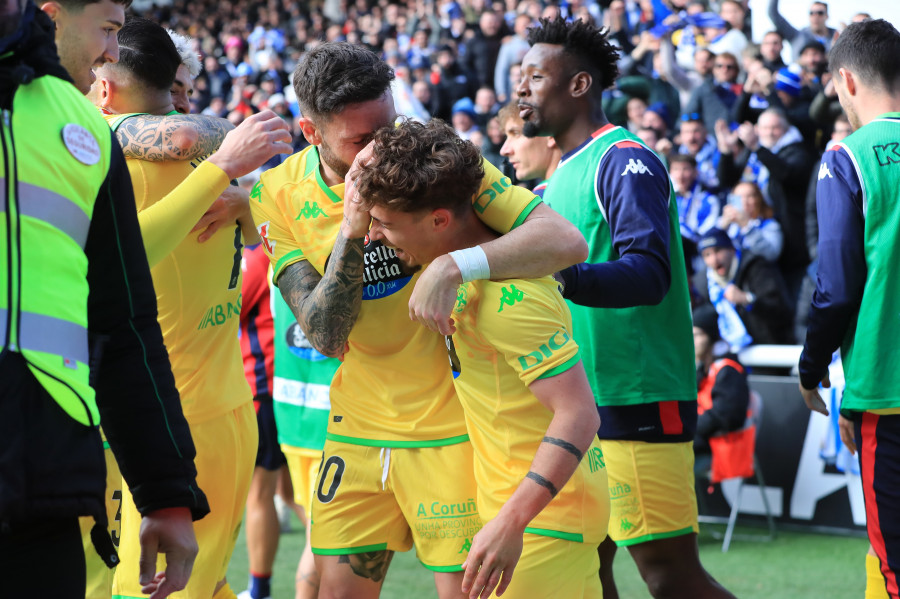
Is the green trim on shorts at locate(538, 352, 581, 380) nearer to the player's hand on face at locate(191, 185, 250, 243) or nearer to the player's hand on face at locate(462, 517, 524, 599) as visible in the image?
the player's hand on face at locate(462, 517, 524, 599)

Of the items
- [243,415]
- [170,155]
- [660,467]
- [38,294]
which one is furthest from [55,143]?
[660,467]

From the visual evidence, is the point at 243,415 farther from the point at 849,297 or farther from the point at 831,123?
the point at 831,123

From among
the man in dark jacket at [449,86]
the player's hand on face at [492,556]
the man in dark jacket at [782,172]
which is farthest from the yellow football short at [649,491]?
the man in dark jacket at [449,86]

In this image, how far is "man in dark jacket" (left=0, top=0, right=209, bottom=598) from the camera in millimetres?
1636

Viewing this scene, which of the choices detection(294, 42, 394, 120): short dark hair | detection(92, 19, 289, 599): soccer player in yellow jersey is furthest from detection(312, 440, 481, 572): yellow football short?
detection(294, 42, 394, 120): short dark hair

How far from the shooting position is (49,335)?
1.70 m

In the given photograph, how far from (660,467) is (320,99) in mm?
1853

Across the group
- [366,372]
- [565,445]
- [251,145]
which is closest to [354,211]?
[251,145]

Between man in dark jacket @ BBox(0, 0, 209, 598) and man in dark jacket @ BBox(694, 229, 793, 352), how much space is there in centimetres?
712

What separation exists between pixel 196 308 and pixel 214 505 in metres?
0.69

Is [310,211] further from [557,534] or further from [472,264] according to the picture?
[557,534]

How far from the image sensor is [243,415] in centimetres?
349

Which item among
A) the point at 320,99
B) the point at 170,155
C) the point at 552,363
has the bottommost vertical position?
the point at 552,363

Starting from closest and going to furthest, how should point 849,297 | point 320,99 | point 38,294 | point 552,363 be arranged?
1. point 38,294
2. point 552,363
3. point 320,99
4. point 849,297
